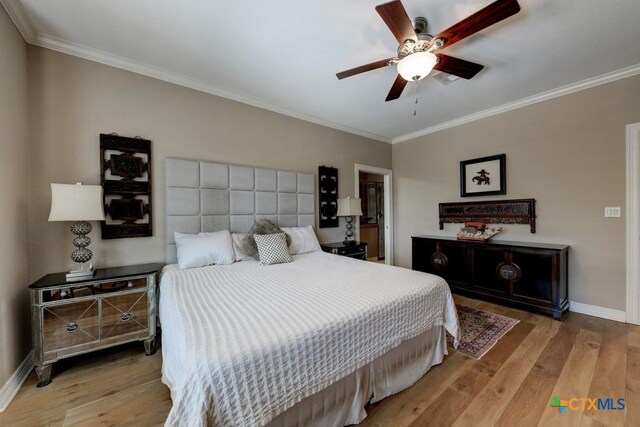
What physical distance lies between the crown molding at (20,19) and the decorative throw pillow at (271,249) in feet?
7.85

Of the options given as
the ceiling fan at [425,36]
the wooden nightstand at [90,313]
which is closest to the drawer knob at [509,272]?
the ceiling fan at [425,36]

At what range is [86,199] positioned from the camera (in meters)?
1.86

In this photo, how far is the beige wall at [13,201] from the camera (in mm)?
1605

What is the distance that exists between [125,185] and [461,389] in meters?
3.21

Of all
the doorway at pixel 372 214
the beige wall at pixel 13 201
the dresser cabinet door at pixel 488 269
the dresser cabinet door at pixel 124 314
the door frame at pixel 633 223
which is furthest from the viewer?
the doorway at pixel 372 214

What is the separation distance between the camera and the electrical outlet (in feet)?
8.39

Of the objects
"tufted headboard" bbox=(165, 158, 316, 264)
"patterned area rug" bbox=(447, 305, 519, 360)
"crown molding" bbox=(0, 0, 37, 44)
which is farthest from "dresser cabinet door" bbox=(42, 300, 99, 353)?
"patterned area rug" bbox=(447, 305, 519, 360)

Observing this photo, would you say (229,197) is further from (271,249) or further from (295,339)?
(295,339)

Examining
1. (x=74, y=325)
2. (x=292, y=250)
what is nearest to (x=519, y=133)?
(x=292, y=250)

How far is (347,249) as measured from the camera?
3508mm

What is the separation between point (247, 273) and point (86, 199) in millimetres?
1337

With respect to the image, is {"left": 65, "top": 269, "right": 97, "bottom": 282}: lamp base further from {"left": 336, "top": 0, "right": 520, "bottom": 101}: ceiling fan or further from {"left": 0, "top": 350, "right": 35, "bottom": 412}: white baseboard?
{"left": 336, "top": 0, "right": 520, "bottom": 101}: ceiling fan

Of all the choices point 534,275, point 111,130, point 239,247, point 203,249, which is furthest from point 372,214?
point 111,130

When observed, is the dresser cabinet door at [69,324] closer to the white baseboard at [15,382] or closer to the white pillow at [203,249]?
the white baseboard at [15,382]
